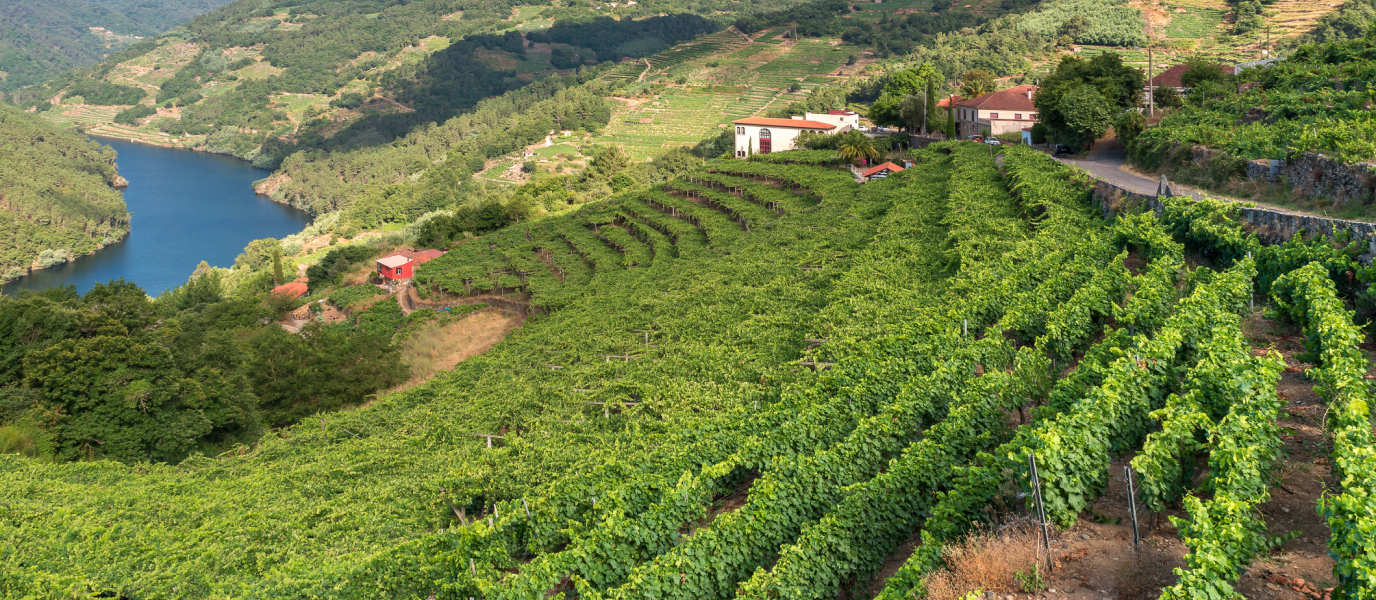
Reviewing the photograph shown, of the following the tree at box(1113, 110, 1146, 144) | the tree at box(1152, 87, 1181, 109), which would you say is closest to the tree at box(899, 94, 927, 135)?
the tree at box(1152, 87, 1181, 109)

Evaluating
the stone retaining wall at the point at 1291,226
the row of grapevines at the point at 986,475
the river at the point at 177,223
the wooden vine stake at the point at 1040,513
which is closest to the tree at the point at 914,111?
the stone retaining wall at the point at 1291,226

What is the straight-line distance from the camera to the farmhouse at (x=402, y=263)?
62531 millimetres

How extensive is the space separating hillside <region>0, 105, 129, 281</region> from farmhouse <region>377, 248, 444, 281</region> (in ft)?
230

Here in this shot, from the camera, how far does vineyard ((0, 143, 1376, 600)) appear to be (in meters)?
10.8

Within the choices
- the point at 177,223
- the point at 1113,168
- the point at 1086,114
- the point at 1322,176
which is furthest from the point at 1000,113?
the point at 177,223

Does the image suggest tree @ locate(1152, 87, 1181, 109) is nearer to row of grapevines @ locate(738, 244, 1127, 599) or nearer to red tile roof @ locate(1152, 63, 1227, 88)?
red tile roof @ locate(1152, 63, 1227, 88)

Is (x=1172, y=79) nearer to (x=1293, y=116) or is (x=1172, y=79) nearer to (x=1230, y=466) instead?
(x=1293, y=116)

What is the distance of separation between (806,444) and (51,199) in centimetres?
14923

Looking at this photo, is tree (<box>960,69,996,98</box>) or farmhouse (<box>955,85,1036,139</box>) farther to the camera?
tree (<box>960,69,996,98</box>)

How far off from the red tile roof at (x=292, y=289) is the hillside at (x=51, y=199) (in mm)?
57826

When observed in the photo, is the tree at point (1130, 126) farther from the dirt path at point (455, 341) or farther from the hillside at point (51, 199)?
the hillside at point (51, 199)

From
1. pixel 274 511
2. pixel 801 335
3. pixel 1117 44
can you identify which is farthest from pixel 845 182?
pixel 1117 44

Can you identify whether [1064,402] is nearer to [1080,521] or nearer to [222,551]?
[1080,521]

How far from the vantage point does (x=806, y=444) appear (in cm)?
1527
